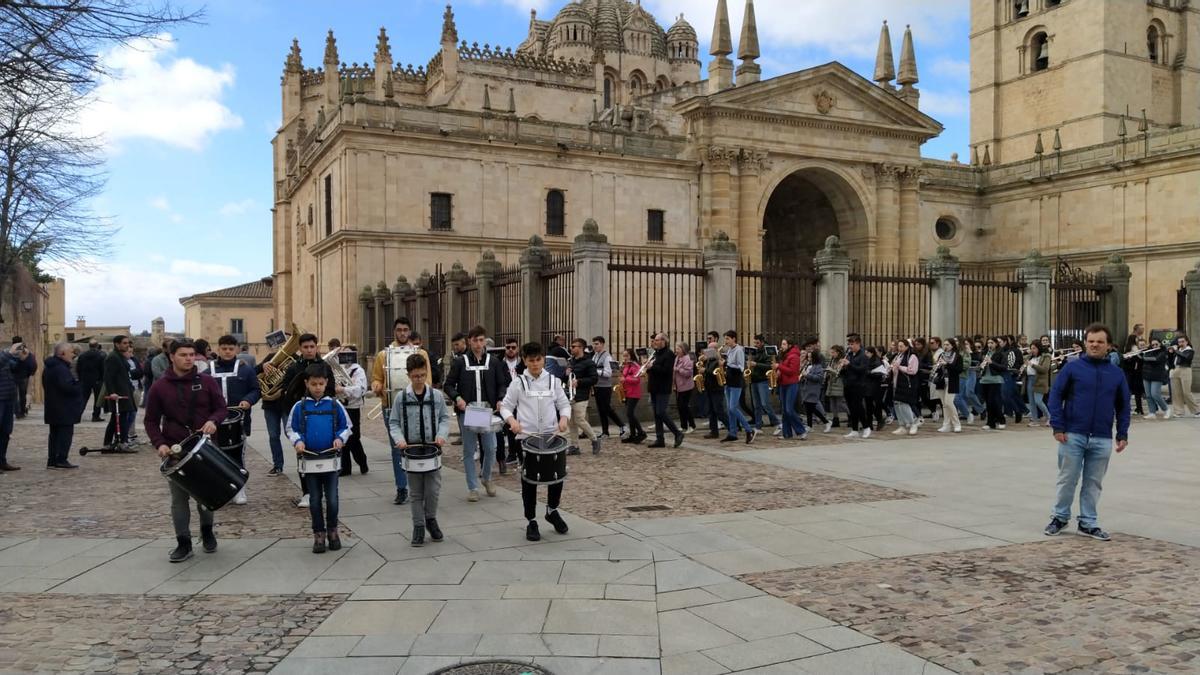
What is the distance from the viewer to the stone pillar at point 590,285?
1675 cm

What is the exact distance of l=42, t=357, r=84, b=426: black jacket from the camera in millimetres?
11805

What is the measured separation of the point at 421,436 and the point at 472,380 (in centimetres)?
201

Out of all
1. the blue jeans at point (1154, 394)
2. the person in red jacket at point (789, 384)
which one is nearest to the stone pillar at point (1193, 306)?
the blue jeans at point (1154, 394)

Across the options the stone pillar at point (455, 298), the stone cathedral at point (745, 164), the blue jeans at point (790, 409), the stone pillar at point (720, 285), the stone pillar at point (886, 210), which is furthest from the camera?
the stone pillar at point (886, 210)

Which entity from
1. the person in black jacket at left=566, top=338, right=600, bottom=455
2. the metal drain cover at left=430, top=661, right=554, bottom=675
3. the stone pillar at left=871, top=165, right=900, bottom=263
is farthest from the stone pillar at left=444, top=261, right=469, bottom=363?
the stone pillar at left=871, top=165, right=900, bottom=263

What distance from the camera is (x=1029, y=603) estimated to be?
18.6 ft

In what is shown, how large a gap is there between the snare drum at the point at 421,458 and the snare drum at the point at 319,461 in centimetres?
58

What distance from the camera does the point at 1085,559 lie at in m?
6.79

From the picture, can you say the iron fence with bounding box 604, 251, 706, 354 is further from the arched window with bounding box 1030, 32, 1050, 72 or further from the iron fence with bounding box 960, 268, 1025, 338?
the arched window with bounding box 1030, 32, 1050, 72

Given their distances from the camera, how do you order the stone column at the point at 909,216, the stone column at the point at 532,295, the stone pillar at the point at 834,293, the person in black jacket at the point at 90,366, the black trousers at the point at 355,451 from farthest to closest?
the stone column at the point at 909,216
the stone pillar at the point at 834,293
the stone column at the point at 532,295
the person in black jacket at the point at 90,366
the black trousers at the point at 355,451

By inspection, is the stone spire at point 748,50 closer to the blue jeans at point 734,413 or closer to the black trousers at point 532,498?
the blue jeans at point 734,413

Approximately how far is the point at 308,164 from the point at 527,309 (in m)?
22.7

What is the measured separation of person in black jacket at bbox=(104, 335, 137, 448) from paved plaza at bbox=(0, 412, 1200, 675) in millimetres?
3609

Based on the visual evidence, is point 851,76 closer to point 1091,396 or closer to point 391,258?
point 391,258
